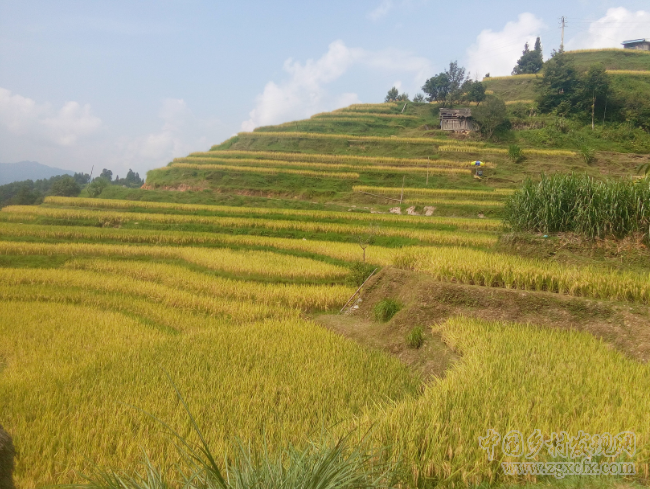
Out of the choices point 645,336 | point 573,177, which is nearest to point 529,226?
point 573,177

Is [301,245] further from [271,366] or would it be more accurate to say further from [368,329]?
[271,366]

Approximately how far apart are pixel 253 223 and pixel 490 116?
1211 inches

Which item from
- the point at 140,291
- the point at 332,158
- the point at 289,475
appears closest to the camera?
the point at 289,475

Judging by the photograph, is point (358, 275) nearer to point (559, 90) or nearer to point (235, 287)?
point (235, 287)

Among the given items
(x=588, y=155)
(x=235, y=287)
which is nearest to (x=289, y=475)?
(x=235, y=287)

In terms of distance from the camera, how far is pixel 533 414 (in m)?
3.22

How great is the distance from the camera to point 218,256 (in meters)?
13.0

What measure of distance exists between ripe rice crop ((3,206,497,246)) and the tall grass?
13.0 feet

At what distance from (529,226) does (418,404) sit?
367 inches

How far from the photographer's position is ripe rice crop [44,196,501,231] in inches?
733

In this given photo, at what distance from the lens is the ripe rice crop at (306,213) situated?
1863 centimetres

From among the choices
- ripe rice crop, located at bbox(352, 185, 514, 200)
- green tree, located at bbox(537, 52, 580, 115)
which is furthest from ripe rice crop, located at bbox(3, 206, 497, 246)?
green tree, located at bbox(537, 52, 580, 115)

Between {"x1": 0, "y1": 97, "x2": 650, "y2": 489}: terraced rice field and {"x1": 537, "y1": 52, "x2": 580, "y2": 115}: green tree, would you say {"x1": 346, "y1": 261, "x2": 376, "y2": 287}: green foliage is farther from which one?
{"x1": 537, "y1": 52, "x2": 580, "y2": 115}: green tree

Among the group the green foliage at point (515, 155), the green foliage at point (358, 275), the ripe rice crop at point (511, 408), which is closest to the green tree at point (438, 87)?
the green foliage at point (515, 155)
